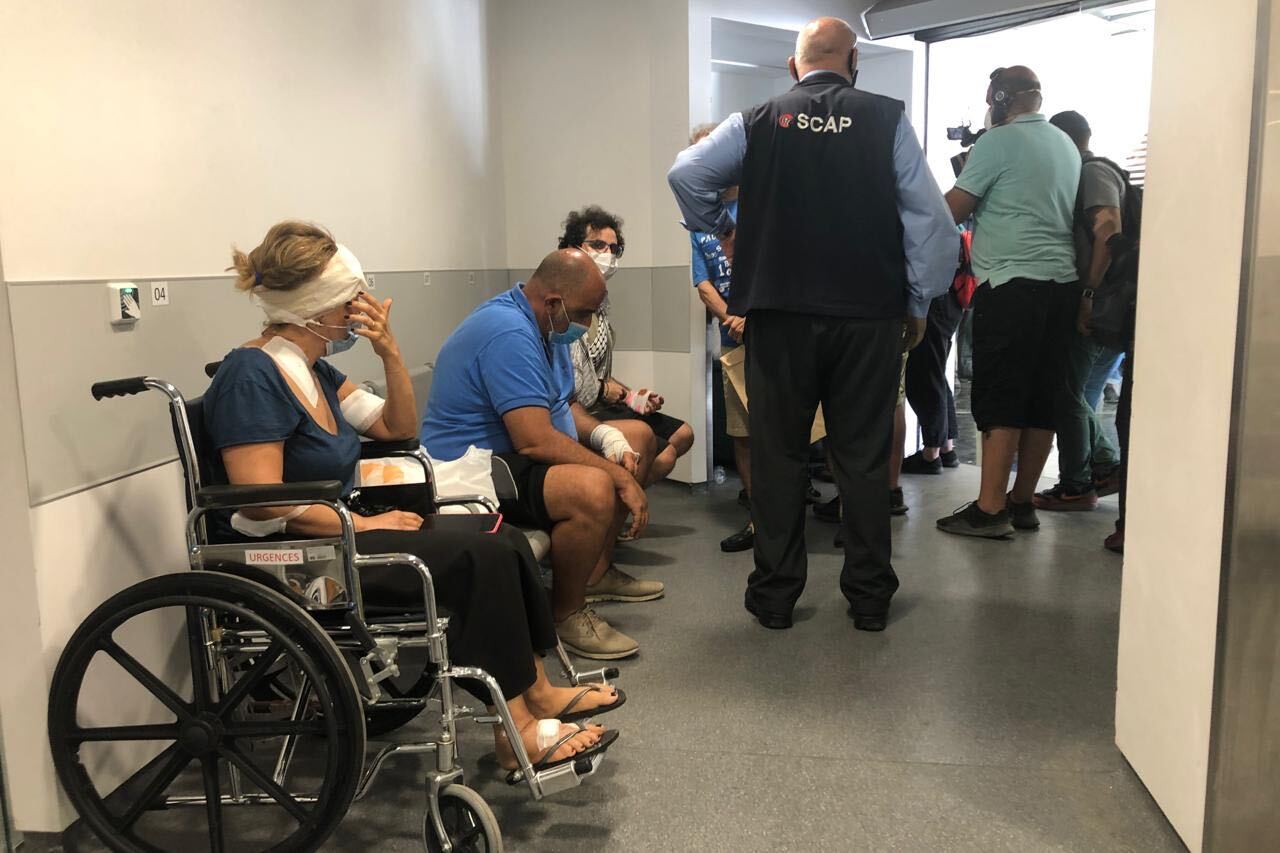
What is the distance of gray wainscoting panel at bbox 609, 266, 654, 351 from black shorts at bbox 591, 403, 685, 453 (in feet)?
3.23

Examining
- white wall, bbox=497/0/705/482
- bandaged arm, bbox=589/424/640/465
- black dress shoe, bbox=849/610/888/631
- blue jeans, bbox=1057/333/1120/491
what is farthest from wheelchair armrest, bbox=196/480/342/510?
blue jeans, bbox=1057/333/1120/491

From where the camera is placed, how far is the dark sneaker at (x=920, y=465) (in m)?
4.84

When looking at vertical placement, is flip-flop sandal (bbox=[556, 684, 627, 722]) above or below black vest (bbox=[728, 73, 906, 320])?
below

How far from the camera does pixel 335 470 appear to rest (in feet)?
6.35

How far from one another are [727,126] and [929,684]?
1.59 meters

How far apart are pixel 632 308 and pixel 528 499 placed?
7.32 ft

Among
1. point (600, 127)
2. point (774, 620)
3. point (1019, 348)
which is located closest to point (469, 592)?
point (774, 620)

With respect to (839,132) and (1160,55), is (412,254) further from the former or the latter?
(1160,55)

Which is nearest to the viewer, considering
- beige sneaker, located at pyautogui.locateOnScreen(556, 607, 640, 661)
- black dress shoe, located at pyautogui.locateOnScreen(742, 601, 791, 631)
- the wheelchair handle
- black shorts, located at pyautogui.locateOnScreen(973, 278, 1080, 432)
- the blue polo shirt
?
the wheelchair handle

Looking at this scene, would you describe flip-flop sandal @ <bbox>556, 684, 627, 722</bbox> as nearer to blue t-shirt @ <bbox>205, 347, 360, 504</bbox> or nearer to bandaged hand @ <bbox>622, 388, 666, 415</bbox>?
blue t-shirt @ <bbox>205, 347, 360, 504</bbox>

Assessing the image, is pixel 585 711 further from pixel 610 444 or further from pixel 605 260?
pixel 605 260

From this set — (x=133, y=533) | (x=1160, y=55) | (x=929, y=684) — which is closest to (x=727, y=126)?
(x=1160, y=55)

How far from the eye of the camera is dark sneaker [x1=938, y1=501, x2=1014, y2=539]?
3744 mm

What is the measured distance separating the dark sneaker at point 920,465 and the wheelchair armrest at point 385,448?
3213 millimetres
